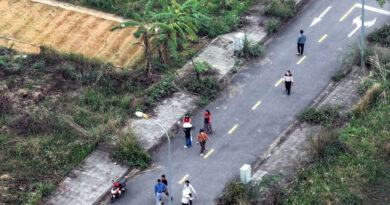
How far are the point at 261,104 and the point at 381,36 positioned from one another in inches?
321

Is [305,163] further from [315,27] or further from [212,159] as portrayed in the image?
[315,27]

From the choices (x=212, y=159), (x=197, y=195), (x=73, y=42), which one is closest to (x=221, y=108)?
(x=212, y=159)

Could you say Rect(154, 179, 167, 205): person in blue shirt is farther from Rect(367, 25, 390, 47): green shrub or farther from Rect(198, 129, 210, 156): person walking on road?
Rect(367, 25, 390, 47): green shrub

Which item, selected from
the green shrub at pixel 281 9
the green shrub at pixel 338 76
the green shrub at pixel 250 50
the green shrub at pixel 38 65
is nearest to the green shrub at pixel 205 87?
the green shrub at pixel 250 50

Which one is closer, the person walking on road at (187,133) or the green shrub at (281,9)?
the person walking on road at (187,133)

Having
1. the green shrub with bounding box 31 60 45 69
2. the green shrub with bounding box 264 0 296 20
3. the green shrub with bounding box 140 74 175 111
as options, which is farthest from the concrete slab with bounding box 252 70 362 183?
the green shrub with bounding box 31 60 45 69

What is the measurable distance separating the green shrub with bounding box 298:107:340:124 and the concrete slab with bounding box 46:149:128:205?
27.8 feet

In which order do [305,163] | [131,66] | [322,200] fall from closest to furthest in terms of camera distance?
[322,200], [305,163], [131,66]

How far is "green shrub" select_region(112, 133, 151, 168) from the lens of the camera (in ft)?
117

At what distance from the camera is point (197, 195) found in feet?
112

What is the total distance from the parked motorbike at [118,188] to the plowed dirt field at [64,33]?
31.8 feet

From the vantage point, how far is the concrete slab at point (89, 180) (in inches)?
1352

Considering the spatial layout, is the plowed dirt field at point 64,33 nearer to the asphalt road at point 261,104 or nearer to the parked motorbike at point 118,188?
the asphalt road at point 261,104

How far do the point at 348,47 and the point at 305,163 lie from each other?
9.55m
